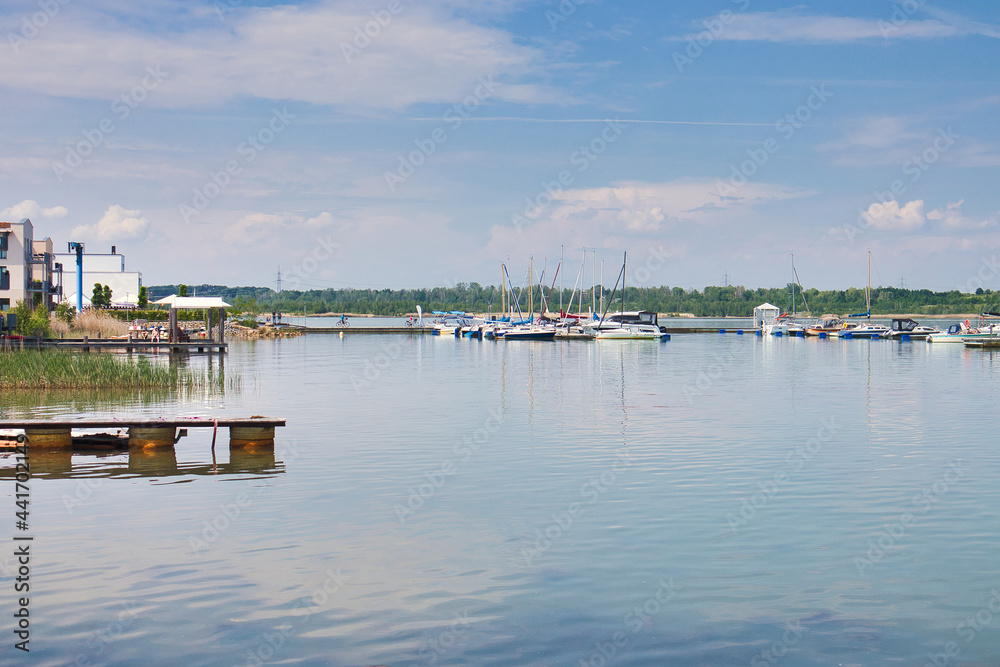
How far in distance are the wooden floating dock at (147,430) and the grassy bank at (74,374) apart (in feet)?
52.8

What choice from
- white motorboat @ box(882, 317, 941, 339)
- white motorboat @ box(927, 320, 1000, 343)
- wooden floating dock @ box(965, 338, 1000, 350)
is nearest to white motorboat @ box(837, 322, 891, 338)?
white motorboat @ box(882, 317, 941, 339)

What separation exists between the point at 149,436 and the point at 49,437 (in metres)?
2.66

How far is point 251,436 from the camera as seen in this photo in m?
24.8

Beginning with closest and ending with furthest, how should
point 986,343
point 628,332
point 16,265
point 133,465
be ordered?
1. point 133,465
2. point 16,265
3. point 986,343
4. point 628,332

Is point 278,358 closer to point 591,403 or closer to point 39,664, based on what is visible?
point 591,403

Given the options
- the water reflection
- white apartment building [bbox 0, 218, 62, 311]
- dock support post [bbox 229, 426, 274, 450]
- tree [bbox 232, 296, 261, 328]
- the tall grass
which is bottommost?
the water reflection

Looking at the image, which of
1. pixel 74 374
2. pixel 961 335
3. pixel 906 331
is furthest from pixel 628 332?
pixel 74 374

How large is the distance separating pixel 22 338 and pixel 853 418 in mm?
48707

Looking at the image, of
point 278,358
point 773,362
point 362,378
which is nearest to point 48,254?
point 278,358

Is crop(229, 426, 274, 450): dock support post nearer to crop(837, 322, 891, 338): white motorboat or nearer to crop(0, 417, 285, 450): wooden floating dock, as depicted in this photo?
crop(0, 417, 285, 450): wooden floating dock

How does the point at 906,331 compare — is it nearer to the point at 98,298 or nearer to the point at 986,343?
the point at 986,343

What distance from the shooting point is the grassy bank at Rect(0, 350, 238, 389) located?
3919 centimetres

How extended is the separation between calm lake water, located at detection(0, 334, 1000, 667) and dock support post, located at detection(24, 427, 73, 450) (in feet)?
2.40

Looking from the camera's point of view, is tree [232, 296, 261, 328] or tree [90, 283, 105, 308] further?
tree [232, 296, 261, 328]
